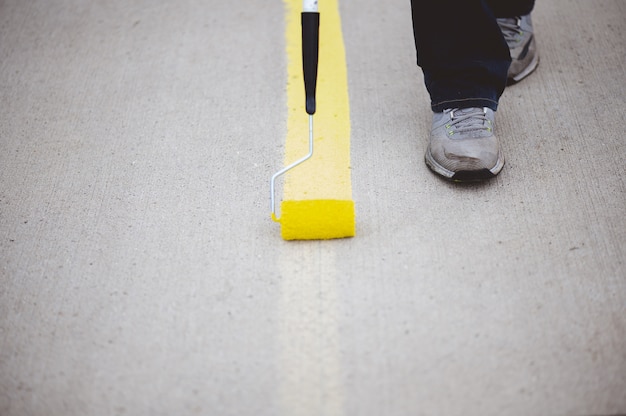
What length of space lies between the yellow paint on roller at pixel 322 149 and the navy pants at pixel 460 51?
1.40 ft

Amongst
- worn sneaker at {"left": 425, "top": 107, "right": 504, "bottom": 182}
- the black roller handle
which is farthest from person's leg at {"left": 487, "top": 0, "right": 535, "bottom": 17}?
the black roller handle

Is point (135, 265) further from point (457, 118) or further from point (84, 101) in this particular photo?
point (457, 118)

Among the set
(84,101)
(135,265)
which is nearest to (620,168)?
(135,265)

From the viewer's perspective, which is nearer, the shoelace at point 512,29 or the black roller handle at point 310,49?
the black roller handle at point 310,49

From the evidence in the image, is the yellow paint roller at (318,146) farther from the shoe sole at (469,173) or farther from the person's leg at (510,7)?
the person's leg at (510,7)

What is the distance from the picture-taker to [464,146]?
82.0 inches

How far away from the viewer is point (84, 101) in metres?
2.51

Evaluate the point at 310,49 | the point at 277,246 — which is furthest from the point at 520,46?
the point at 277,246

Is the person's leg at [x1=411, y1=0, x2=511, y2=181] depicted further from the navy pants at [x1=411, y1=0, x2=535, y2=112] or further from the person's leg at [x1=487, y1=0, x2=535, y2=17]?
the person's leg at [x1=487, y1=0, x2=535, y2=17]

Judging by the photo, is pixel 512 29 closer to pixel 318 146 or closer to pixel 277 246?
pixel 318 146

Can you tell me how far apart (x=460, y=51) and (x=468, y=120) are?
267mm

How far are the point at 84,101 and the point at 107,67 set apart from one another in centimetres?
27

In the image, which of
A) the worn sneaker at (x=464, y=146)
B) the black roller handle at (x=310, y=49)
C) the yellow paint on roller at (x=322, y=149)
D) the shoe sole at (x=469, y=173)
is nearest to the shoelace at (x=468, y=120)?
the worn sneaker at (x=464, y=146)

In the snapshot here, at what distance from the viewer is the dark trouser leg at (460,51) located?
2104 mm
